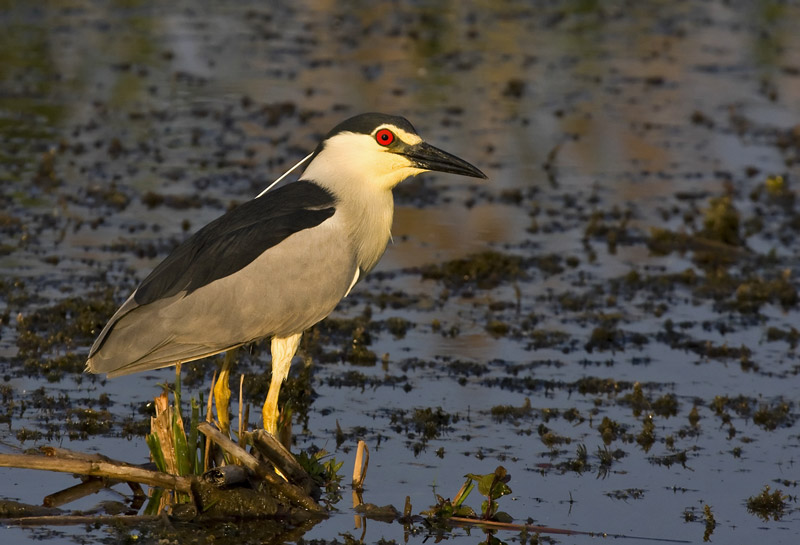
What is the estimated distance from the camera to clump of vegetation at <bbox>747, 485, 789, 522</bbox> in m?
6.21

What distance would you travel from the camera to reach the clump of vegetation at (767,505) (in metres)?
6.21

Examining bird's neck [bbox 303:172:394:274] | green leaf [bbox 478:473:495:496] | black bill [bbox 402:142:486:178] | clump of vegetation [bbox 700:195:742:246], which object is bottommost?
green leaf [bbox 478:473:495:496]

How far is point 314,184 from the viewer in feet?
21.6

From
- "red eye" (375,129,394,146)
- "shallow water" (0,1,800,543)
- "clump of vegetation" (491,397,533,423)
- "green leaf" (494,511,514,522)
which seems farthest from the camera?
"clump of vegetation" (491,397,533,423)

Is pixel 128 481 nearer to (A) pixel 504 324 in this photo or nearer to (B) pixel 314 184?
(B) pixel 314 184

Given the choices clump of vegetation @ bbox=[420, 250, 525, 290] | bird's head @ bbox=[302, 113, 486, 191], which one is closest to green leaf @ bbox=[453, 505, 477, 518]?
bird's head @ bbox=[302, 113, 486, 191]

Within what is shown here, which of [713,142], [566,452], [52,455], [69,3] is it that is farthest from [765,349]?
[69,3]

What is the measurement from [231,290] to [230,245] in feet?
0.70

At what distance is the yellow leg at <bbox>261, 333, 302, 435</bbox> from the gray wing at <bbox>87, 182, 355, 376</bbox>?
134 mm

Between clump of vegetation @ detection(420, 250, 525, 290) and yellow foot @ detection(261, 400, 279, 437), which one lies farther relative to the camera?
clump of vegetation @ detection(420, 250, 525, 290)

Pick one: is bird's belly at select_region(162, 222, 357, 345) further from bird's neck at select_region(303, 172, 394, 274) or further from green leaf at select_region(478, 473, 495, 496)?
green leaf at select_region(478, 473, 495, 496)

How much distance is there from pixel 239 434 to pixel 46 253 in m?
3.99

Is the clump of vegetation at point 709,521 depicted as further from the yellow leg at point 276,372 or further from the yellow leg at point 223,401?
the yellow leg at point 223,401

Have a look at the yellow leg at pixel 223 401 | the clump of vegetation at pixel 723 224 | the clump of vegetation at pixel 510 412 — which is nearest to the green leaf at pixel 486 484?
the yellow leg at pixel 223 401
